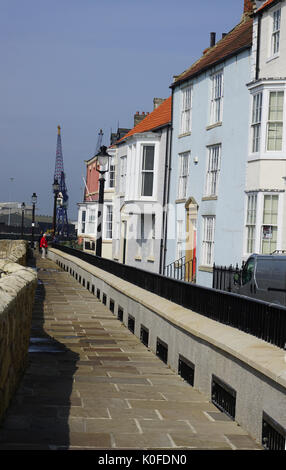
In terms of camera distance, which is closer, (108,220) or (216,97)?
(216,97)

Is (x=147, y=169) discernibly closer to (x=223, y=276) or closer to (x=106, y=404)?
(x=223, y=276)

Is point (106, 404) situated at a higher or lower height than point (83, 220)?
lower

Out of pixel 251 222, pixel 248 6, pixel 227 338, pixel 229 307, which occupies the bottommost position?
pixel 227 338

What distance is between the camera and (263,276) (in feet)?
53.1

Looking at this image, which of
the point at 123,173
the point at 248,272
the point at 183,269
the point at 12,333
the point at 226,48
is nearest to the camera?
the point at 12,333

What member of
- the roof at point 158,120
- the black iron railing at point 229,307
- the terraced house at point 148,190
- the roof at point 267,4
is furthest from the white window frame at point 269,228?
the roof at point 158,120

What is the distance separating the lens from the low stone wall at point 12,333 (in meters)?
7.01

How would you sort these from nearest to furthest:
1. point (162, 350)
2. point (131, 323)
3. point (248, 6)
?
point (162, 350), point (131, 323), point (248, 6)

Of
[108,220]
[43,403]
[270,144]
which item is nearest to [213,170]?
[270,144]

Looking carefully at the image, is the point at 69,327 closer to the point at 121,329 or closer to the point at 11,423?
the point at 121,329

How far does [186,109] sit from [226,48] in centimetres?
330

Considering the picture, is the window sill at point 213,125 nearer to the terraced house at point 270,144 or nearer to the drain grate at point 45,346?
the terraced house at point 270,144

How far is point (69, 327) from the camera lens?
1586cm

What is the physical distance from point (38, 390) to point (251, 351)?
306 centimetres
